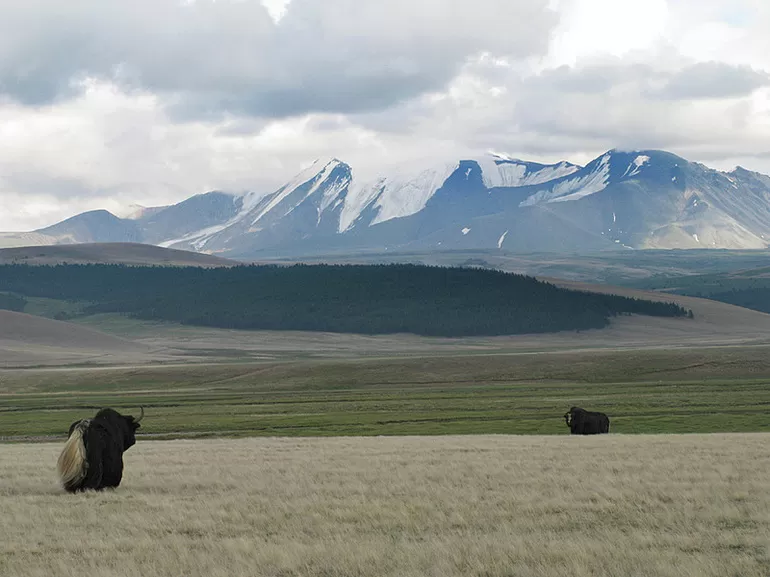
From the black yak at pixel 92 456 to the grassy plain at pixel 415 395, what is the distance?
3196 centimetres

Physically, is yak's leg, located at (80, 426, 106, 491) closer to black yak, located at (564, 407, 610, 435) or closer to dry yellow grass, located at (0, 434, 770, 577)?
dry yellow grass, located at (0, 434, 770, 577)

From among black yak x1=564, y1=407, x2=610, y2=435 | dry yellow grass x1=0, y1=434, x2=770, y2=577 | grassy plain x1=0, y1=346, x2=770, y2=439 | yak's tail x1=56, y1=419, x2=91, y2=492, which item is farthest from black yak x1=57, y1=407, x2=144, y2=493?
grassy plain x1=0, y1=346, x2=770, y2=439

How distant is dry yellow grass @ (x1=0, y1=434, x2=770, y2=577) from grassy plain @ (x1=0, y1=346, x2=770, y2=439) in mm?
27204

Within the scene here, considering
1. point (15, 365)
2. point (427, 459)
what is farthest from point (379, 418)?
point (15, 365)

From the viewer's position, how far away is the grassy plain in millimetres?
61531

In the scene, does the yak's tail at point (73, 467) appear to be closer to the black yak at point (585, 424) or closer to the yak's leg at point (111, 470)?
the yak's leg at point (111, 470)

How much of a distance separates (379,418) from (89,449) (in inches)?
1790

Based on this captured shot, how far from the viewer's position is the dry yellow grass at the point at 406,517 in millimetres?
14398

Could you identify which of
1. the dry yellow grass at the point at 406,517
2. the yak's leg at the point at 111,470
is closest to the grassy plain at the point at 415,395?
the dry yellow grass at the point at 406,517

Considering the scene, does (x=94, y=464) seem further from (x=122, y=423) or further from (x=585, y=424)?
(x=585, y=424)

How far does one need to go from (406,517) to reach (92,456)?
8.58 meters

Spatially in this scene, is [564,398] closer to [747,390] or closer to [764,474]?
[747,390]

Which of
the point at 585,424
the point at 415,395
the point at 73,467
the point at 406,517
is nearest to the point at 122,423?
the point at 73,467

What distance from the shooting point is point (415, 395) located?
95875 mm
